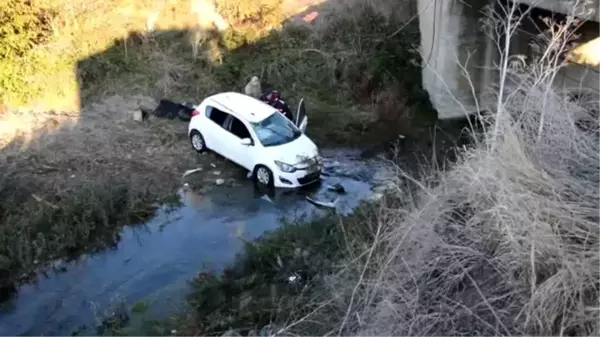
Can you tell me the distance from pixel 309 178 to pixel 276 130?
4.37ft

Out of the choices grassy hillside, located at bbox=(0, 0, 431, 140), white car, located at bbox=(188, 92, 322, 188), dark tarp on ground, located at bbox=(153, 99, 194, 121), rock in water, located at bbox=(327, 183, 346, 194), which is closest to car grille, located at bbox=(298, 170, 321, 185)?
white car, located at bbox=(188, 92, 322, 188)

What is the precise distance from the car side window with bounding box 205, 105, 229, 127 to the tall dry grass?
7.55m

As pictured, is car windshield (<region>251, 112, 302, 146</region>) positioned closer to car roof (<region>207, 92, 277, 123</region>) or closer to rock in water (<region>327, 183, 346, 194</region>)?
car roof (<region>207, 92, 277, 123</region>)

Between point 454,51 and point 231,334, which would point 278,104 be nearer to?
point 454,51

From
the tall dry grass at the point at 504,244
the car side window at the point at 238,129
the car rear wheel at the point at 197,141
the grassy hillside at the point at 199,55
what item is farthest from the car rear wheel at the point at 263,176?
the tall dry grass at the point at 504,244

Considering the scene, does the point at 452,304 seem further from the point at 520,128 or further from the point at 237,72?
the point at 237,72

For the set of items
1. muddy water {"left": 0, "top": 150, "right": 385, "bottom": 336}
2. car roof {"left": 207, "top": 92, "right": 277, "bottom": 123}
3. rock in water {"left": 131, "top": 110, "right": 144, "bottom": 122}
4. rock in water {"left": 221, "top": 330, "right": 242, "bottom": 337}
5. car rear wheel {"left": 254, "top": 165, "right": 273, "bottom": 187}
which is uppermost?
car roof {"left": 207, "top": 92, "right": 277, "bottom": 123}

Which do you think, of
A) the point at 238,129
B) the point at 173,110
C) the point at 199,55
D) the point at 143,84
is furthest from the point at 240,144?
the point at 199,55

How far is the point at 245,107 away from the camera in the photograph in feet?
47.9

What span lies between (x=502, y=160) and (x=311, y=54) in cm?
1348

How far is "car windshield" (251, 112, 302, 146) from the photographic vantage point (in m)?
14.1

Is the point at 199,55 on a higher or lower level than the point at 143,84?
higher

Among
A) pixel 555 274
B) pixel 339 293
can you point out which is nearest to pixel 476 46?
pixel 339 293

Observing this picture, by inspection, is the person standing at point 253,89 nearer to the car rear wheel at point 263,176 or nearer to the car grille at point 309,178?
the car rear wheel at point 263,176
